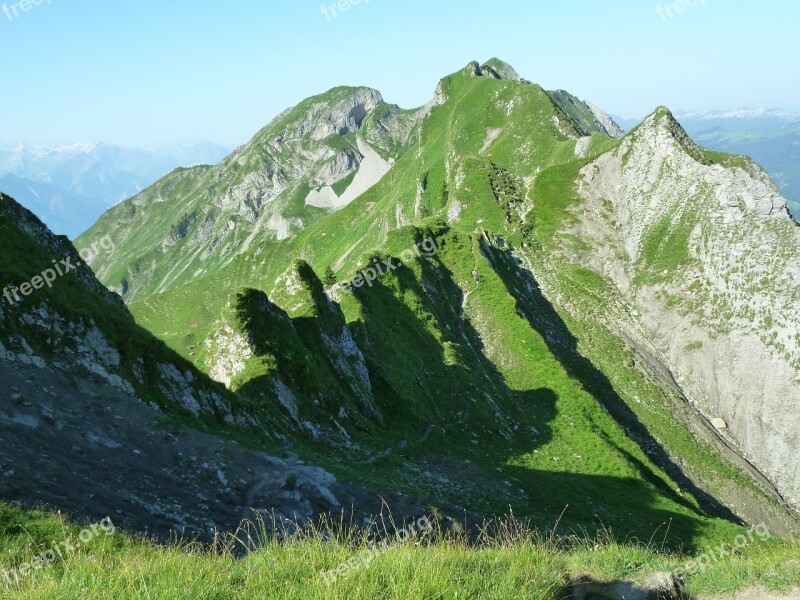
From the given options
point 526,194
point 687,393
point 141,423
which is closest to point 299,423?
point 141,423

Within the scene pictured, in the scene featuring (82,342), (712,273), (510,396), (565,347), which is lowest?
(712,273)

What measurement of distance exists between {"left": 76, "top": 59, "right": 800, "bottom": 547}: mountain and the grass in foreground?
14.5 metres

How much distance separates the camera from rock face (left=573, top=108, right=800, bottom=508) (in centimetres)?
7600

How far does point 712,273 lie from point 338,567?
96921 mm

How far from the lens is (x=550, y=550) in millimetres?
10047

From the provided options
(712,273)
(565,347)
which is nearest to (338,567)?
(565,347)

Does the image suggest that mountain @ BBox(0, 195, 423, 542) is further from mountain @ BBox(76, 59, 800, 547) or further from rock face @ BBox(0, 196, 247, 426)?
mountain @ BBox(76, 59, 800, 547)

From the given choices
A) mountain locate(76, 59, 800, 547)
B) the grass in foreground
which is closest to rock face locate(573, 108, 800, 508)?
mountain locate(76, 59, 800, 547)

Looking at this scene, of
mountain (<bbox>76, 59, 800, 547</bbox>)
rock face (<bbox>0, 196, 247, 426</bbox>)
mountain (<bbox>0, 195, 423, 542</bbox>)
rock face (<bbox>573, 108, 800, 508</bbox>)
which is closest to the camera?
mountain (<bbox>0, 195, 423, 542</bbox>)

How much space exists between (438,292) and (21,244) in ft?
166

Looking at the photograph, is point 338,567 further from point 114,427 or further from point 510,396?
point 510,396

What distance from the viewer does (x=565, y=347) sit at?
248 feet

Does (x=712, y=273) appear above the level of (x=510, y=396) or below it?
below

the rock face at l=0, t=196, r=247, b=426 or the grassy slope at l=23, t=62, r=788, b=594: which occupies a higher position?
the rock face at l=0, t=196, r=247, b=426
